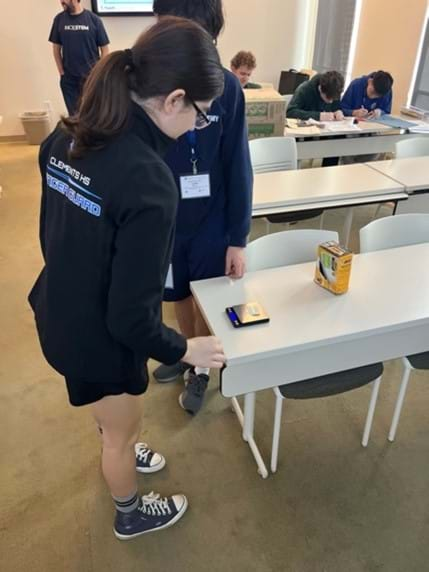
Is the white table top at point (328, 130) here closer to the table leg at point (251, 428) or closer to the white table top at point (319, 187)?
the white table top at point (319, 187)

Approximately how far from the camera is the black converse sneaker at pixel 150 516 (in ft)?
4.94

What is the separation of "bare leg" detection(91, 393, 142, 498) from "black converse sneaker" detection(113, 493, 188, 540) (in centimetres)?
14

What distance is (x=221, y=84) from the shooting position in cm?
88

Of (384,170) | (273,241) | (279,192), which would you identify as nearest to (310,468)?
(273,241)

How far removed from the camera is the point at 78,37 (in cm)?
445

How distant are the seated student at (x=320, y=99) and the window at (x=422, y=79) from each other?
129cm

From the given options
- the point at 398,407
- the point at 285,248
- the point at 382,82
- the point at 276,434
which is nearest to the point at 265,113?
the point at 382,82

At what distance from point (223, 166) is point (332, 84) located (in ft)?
8.93

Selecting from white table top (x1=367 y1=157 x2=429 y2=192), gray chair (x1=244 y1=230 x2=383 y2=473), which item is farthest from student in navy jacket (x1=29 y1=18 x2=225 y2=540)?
white table top (x1=367 y1=157 x2=429 y2=192)

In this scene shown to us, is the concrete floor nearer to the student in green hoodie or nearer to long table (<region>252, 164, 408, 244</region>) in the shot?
long table (<region>252, 164, 408, 244</region>)

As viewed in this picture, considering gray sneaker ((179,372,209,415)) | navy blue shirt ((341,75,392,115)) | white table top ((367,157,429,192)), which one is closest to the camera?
gray sneaker ((179,372,209,415))

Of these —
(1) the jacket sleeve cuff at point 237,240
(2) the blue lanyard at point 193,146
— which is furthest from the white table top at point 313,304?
(2) the blue lanyard at point 193,146

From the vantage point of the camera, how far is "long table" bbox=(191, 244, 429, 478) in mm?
1333

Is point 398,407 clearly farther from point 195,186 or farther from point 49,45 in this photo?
point 49,45
